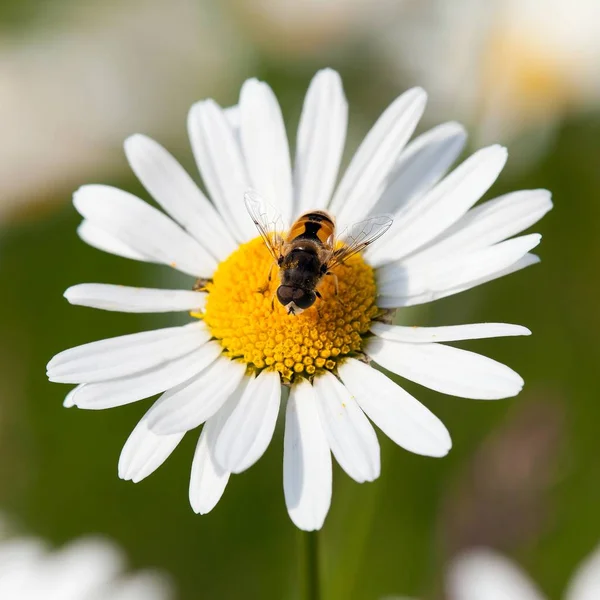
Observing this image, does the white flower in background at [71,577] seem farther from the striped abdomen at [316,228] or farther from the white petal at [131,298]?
the striped abdomen at [316,228]

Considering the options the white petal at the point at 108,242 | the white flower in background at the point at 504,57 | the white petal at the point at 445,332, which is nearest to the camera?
the white petal at the point at 445,332

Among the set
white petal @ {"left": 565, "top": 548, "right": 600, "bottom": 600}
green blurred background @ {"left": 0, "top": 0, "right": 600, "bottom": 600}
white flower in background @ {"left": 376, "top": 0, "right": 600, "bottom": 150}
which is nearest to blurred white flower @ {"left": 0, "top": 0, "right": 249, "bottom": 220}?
green blurred background @ {"left": 0, "top": 0, "right": 600, "bottom": 600}

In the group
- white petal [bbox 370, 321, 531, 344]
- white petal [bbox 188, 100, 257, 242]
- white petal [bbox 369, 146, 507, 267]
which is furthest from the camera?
white petal [bbox 188, 100, 257, 242]

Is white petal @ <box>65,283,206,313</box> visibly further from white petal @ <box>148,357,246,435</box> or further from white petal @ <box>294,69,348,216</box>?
white petal @ <box>294,69,348,216</box>

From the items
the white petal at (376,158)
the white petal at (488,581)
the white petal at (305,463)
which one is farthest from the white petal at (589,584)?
Answer: the white petal at (376,158)

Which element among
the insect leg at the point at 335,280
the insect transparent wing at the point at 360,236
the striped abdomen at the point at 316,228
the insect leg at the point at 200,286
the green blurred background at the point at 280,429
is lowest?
the green blurred background at the point at 280,429

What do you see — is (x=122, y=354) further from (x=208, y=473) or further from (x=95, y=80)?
(x=95, y=80)

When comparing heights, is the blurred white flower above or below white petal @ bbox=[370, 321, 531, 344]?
above
